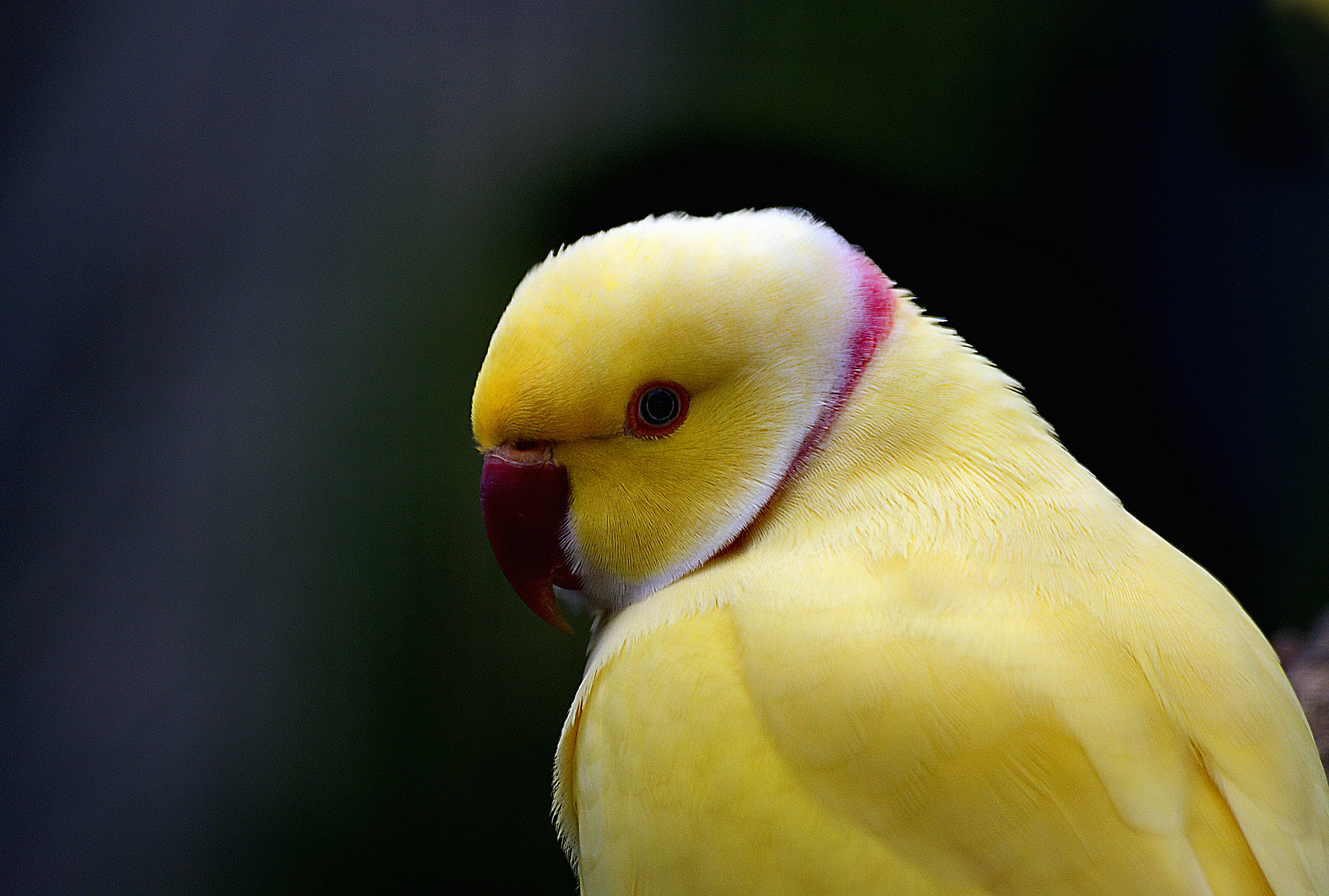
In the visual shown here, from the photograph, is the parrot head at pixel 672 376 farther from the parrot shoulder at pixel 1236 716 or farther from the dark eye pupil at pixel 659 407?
the parrot shoulder at pixel 1236 716

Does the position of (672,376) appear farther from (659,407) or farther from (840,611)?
(840,611)

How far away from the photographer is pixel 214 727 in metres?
1.79

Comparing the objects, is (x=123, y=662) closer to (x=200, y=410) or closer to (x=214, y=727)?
(x=214, y=727)

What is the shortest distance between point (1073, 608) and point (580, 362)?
0.53 metres

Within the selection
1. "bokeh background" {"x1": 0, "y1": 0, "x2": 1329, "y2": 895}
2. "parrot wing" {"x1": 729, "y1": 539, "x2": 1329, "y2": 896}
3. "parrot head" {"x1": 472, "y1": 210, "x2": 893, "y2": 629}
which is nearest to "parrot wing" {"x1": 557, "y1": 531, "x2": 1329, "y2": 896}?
"parrot wing" {"x1": 729, "y1": 539, "x2": 1329, "y2": 896}

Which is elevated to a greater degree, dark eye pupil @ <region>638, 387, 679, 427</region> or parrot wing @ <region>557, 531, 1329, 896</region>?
dark eye pupil @ <region>638, 387, 679, 427</region>

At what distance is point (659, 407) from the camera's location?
1.04m

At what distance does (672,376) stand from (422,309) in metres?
1.08

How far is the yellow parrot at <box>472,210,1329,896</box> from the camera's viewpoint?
79cm

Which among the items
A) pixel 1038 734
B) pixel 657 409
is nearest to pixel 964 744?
pixel 1038 734

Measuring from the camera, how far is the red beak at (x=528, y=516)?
1100 millimetres

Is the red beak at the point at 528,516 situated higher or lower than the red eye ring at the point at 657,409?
lower

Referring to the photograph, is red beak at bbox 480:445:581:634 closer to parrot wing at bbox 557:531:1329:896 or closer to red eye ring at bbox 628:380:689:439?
red eye ring at bbox 628:380:689:439

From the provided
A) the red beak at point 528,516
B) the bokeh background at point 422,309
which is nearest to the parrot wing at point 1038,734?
Answer: the red beak at point 528,516
